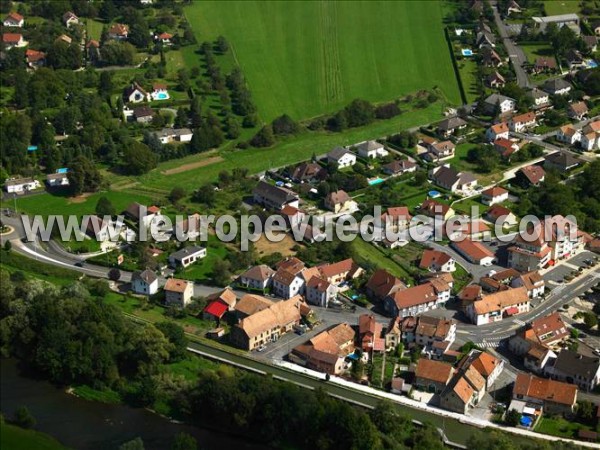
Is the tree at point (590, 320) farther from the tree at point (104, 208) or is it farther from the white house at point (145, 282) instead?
the tree at point (104, 208)

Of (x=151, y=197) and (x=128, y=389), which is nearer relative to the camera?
(x=128, y=389)

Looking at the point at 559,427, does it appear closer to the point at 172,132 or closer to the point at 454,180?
the point at 454,180

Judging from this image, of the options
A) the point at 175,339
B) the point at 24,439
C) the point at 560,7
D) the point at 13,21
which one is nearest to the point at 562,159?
the point at 560,7

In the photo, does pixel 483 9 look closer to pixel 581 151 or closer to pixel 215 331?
pixel 581 151

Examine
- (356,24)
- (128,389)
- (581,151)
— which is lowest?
(128,389)

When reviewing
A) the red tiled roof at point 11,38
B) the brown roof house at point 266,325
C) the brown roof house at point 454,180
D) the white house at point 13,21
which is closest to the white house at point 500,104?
the brown roof house at point 454,180

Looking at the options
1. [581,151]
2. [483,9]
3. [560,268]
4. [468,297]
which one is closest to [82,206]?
[468,297]
